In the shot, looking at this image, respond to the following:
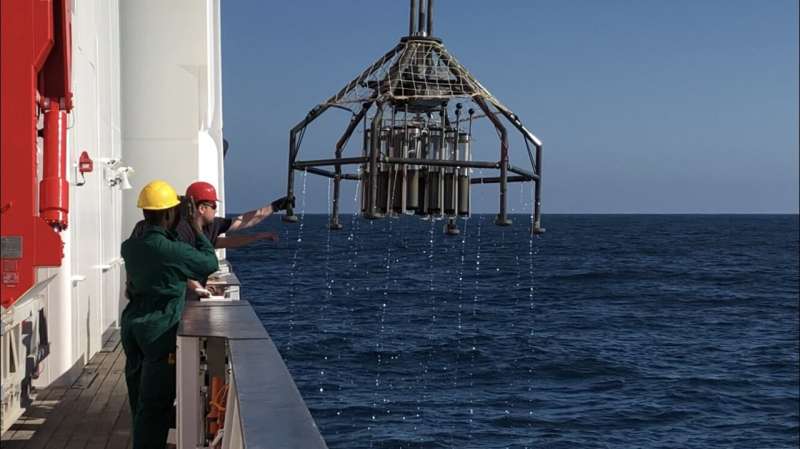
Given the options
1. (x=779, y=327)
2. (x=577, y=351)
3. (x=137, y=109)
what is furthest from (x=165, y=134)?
(x=779, y=327)

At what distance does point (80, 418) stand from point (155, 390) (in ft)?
7.47

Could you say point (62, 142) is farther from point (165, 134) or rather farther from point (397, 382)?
point (397, 382)

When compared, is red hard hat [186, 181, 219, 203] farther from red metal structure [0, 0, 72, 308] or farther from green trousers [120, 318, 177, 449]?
red metal structure [0, 0, 72, 308]

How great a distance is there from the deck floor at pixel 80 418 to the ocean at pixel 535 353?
10.4 feet

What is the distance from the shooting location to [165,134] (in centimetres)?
1330

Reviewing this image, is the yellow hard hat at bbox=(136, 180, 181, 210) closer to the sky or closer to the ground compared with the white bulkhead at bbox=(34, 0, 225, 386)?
closer to the ground

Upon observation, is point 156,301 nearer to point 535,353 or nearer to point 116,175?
point 116,175

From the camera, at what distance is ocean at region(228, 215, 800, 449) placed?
23.9 metres

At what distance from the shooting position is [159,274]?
5949 mm

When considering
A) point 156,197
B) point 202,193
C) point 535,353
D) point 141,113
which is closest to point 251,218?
point 202,193

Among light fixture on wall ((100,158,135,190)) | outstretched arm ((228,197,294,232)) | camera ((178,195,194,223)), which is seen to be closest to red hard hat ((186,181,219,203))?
camera ((178,195,194,223))

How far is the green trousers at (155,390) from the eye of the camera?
600 centimetres

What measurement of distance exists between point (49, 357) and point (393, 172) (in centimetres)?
339

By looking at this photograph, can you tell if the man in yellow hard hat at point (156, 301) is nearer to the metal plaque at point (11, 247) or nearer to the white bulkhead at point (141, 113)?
the metal plaque at point (11, 247)
